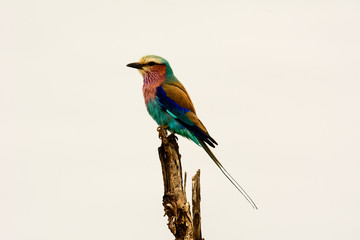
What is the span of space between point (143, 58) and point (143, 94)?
1.74ft

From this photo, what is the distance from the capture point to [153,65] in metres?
8.48

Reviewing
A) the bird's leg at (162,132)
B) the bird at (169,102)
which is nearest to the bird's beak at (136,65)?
the bird at (169,102)

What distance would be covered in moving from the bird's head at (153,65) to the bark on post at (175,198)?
49.7 inches

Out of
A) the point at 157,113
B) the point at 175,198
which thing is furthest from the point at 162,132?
the point at 175,198

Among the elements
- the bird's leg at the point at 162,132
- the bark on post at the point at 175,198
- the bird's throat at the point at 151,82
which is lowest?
the bark on post at the point at 175,198

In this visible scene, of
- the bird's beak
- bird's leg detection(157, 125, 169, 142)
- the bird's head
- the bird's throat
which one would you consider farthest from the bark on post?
the bird's beak

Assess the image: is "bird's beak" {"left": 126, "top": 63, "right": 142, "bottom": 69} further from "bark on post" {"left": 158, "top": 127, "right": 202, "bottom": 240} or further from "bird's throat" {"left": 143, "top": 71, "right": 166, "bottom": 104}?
"bark on post" {"left": 158, "top": 127, "right": 202, "bottom": 240}

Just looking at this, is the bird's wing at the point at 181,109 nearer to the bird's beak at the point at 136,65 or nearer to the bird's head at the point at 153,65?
the bird's head at the point at 153,65

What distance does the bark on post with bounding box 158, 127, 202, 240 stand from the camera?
733cm

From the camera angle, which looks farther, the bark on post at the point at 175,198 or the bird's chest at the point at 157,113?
the bird's chest at the point at 157,113

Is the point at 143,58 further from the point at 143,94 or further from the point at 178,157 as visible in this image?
the point at 178,157

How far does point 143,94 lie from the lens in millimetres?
8555

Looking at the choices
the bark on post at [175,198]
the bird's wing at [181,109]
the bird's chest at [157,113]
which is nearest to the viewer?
the bark on post at [175,198]

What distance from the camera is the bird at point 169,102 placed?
8117 mm
